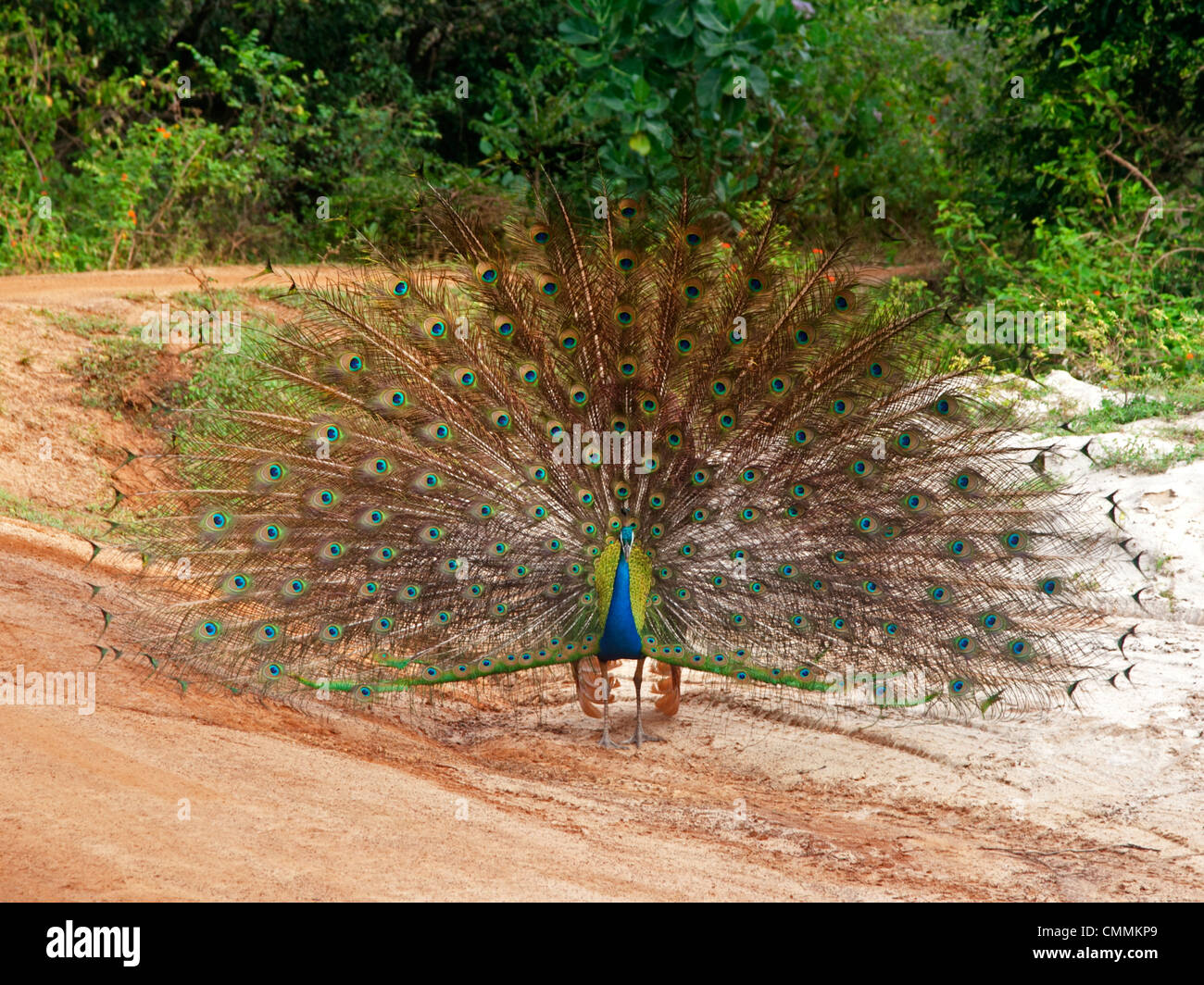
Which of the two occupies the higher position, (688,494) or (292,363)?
(292,363)

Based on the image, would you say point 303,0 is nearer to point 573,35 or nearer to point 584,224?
point 573,35

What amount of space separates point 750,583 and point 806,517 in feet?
1.36

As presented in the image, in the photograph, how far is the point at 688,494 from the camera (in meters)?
6.06

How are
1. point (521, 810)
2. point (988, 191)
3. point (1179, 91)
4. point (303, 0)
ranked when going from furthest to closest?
point (303, 0)
point (988, 191)
point (1179, 91)
point (521, 810)

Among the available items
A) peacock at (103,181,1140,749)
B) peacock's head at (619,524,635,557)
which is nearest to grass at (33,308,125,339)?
peacock at (103,181,1140,749)

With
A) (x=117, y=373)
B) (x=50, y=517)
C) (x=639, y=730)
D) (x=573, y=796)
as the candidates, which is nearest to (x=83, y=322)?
(x=117, y=373)

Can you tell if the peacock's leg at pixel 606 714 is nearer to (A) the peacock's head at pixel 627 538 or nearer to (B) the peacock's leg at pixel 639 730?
(B) the peacock's leg at pixel 639 730

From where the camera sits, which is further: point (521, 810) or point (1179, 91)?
point (1179, 91)

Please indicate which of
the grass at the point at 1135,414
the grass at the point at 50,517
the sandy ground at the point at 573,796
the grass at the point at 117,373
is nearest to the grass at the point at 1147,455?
the grass at the point at 1135,414

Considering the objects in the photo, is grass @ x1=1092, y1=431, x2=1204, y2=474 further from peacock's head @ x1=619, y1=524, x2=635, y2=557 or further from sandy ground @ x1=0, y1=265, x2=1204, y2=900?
peacock's head @ x1=619, y1=524, x2=635, y2=557

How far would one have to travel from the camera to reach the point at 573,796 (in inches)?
229

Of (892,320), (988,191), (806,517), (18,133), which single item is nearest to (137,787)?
(806,517)

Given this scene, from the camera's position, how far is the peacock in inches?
231

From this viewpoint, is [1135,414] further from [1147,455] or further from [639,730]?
[639,730]
